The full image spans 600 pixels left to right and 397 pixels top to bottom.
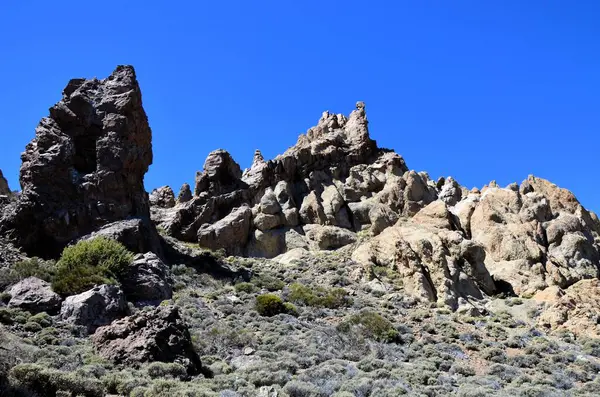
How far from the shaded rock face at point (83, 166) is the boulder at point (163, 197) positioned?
22397mm

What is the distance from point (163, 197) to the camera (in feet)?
191

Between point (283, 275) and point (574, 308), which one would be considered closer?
point (574, 308)

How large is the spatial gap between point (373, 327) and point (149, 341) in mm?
11853

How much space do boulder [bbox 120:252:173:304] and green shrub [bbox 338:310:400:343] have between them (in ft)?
27.2

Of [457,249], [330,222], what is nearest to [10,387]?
[457,249]

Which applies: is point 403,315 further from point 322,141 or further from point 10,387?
point 322,141

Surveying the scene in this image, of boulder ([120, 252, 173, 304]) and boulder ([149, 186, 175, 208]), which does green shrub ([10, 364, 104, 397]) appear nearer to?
boulder ([120, 252, 173, 304])

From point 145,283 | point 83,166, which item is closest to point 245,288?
point 145,283

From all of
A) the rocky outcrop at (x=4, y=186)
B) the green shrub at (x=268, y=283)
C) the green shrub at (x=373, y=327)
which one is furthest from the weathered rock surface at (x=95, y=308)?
the rocky outcrop at (x=4, y=186)

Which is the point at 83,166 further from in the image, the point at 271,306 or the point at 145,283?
the point at 271,306

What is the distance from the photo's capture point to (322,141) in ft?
168

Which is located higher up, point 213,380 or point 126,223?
point 126,223

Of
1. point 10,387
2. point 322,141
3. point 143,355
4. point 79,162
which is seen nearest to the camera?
point 10,387

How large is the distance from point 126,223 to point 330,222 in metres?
18.7
